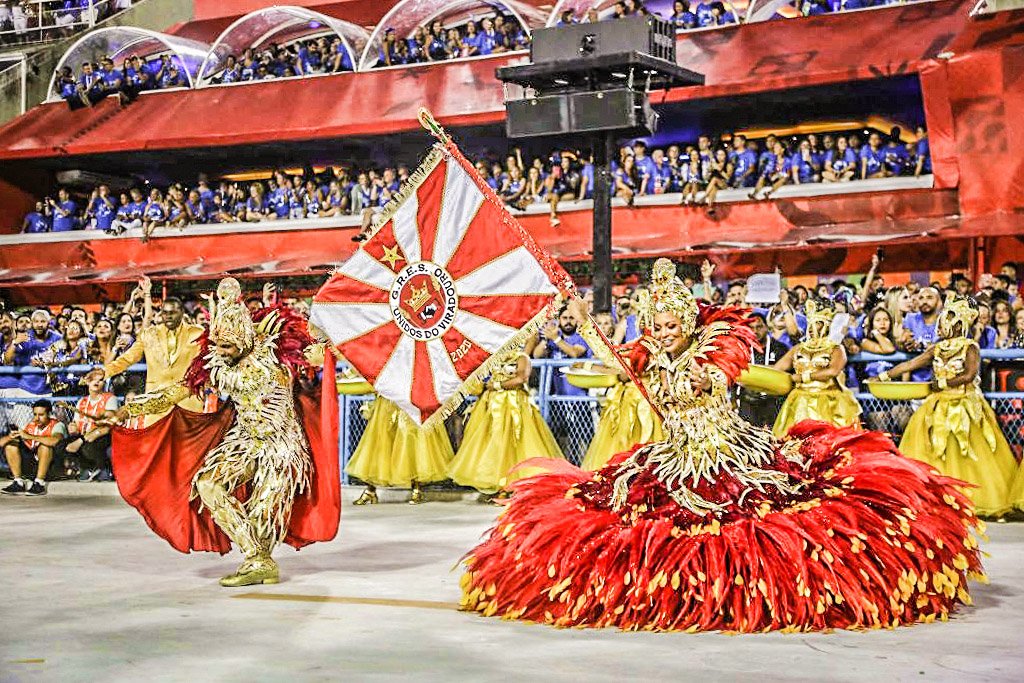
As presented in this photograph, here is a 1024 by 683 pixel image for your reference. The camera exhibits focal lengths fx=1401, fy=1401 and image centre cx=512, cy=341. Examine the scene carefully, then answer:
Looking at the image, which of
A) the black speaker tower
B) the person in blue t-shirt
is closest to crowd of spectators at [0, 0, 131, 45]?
the person in blue t-shirt

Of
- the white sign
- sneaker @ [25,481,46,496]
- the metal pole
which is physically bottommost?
sneaker @ [25,481,46,496]

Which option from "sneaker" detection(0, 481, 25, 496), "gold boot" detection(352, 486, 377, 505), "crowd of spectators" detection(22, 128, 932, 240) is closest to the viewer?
"gold boot" detection(352, 486, 377, 505)

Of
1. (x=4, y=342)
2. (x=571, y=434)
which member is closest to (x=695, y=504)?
(x=571, y=434)

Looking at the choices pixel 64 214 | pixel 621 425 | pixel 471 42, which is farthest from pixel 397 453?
pixel 64 214

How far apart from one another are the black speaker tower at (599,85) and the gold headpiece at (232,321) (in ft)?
13.5

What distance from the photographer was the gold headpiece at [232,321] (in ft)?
24.0

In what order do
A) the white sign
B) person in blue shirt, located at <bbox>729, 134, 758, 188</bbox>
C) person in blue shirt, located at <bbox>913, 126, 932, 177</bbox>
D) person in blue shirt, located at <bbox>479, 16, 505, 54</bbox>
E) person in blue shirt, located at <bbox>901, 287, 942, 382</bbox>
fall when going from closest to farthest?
person in blue shirt, located at <bbox>901, 287, 942, 382</bbox>, the white sign, person in blue shirt, located at <bbox>913, 126, 932, 177</bbox>, person in blue shirt, located at <bbox>729, 134, 758, 188</bbox>, person in blue shirt, located at <bbox>479, 16, 505, 54</bbox>

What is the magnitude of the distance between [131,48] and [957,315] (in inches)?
683

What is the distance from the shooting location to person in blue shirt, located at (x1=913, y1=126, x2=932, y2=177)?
52.8 ft

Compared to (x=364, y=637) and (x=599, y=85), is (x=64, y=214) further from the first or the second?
(x=364, y=637)

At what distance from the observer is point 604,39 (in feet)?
35.7

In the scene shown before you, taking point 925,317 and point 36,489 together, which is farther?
point 36,489

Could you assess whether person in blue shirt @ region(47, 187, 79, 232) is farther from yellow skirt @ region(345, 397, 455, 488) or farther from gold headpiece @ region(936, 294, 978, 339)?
gold headpiece @ region(936, 294, 978, 339)

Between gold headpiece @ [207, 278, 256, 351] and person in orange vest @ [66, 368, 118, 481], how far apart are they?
5.89 m
